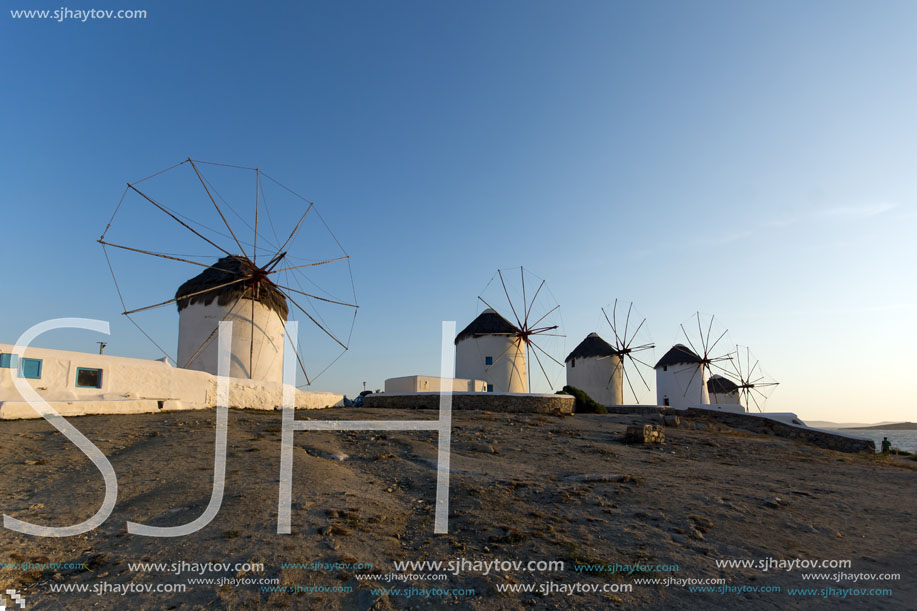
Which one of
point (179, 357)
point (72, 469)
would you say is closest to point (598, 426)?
point (72, 469)

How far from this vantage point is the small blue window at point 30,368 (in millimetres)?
12141

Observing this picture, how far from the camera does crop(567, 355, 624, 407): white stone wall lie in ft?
116

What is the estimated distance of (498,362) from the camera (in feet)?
101

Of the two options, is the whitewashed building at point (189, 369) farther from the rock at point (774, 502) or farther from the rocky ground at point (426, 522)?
the rock at point (774, 502)

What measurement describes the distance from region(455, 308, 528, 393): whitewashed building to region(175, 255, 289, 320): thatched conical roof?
44.8 ft

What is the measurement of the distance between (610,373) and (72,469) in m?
32.8

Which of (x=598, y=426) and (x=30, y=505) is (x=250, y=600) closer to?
(x=30, y=505)

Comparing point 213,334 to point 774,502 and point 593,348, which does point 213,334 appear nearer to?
point 774,502

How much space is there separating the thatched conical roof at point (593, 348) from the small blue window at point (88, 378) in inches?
1148

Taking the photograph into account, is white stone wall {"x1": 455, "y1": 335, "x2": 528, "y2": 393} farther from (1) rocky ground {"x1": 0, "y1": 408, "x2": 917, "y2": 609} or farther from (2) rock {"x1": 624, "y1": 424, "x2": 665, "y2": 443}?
(1) rocky ground {"x1": 0, "y1": 408, "x2": 917, "y2": 609}

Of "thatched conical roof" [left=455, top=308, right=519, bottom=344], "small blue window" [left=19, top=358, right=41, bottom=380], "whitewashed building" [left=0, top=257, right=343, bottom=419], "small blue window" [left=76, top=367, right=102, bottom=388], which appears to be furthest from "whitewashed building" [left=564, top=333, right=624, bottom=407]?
"small blue window" [left=19, top=358, right=41, bottom=380]

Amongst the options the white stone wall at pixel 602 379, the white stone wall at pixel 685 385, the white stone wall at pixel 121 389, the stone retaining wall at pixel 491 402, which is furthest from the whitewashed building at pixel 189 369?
the white stone wall at pixel 685 385

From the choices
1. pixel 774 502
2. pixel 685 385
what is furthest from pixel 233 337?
pixel 685 385

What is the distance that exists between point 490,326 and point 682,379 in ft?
56.5
